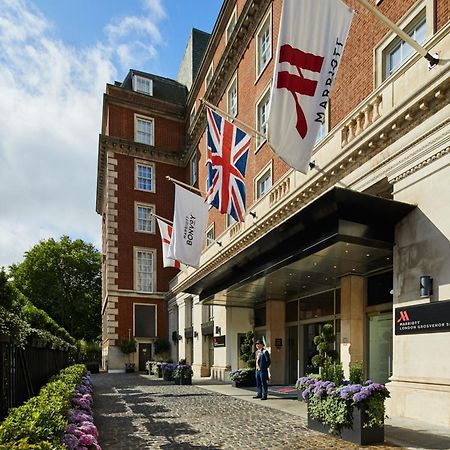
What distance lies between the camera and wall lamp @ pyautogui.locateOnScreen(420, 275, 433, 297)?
9656 mm

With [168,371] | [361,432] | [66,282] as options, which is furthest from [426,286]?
[66,282]

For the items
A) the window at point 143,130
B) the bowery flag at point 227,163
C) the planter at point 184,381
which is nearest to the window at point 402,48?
the bowery flag at point 227,163

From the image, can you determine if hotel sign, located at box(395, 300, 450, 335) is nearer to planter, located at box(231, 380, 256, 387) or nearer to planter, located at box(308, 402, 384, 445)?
planter, located at box(308, 402, 384, 445)

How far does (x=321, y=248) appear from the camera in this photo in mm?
11031

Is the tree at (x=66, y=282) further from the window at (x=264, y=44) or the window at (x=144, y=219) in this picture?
the window at (x=264, y=44)

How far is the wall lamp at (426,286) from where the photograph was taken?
966 centimetres

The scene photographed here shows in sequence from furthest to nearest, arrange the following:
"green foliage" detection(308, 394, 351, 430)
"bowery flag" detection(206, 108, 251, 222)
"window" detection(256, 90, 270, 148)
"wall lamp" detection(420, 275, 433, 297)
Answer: "window" detection(256, 90, 270, 148) < "bowery flag" detection(206, 108, 251, 222) < "wall lamp" detection(420, 275, 433, 297) < "green foliage" detection(308, 394, 351, 430)

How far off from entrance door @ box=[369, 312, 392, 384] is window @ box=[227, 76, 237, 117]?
648 inches

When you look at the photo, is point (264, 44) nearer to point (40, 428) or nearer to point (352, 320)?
point (352, 320)

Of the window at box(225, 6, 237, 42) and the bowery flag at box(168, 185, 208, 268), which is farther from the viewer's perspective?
the window at box(225, 6, 237, 42)

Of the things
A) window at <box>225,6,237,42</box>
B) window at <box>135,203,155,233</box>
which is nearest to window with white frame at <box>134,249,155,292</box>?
window at <box>135,203,155,233</box>

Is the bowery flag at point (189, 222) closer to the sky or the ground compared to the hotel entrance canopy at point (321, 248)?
closer to the sky

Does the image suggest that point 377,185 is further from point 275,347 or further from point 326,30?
point 275,347

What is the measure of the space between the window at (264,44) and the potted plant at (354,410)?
55.3 ft
